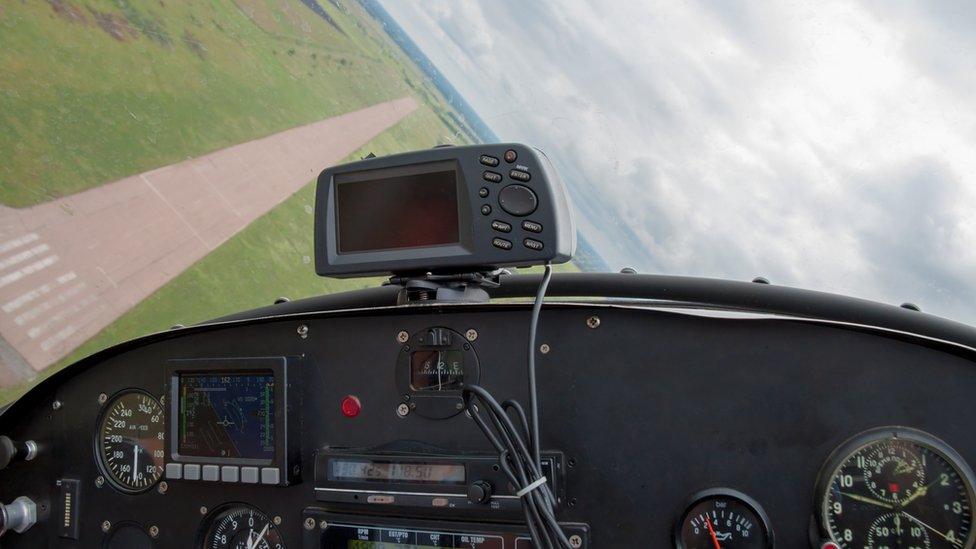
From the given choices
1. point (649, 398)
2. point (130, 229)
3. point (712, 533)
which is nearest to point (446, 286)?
point (649, 398)

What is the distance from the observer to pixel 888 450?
145 cm

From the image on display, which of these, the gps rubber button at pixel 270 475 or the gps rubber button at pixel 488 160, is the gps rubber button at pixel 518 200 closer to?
the gps rubber button at pixel 488 160

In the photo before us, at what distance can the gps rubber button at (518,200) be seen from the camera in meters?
1.55

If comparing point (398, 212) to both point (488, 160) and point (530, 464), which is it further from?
point (530, 464)

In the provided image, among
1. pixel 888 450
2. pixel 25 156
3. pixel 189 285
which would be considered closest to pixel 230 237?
pixel 189 285

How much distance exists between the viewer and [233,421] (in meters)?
1.91

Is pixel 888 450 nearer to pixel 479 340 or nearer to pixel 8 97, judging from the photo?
pixel 479 340

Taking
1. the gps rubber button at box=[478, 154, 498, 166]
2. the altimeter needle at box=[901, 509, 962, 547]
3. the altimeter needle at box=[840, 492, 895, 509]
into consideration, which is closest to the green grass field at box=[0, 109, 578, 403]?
the gps rubber button at box=[478, 154, 498, 166]

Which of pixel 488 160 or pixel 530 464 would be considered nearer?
pixel 530 464

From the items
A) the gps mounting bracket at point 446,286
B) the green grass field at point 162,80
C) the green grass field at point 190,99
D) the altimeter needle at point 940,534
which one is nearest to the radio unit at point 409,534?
the gps mounting bracket at point 446,286

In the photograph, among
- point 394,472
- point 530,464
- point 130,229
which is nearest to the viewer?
point 530,464

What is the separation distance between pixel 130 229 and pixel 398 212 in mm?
1279

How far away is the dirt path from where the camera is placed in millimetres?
2283

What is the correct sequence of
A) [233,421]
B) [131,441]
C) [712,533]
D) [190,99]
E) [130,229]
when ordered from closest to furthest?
[712,533] < [233,421] < [131,441] < [130,229] < [190,99]
